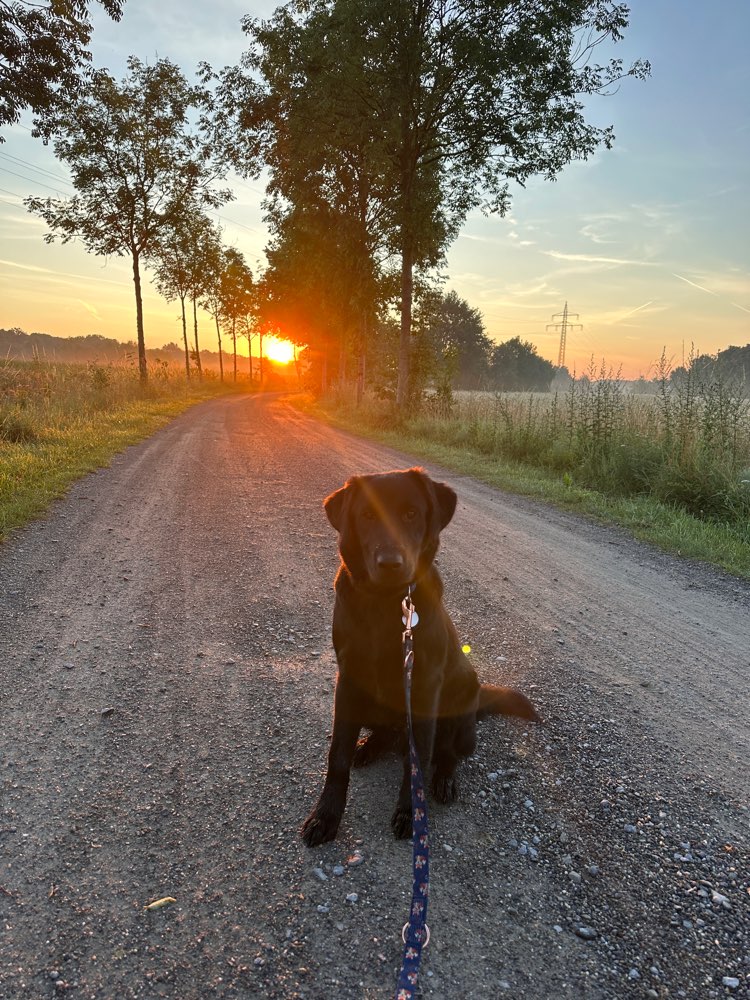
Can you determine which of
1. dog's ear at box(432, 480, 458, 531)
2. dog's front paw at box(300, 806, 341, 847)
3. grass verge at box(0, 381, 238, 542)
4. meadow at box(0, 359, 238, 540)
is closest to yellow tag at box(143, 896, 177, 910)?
dog's front paw at box(300, 806, 341, 847)

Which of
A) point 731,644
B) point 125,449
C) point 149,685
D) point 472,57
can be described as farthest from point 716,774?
point 472,57

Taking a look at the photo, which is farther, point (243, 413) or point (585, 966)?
point (243, 413)

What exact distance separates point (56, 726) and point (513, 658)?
2.74 meters

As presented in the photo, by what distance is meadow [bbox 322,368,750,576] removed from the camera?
24.6ft

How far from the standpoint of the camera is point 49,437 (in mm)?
11336

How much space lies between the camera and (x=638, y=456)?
31.3 feet

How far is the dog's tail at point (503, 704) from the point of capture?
2.94 metres

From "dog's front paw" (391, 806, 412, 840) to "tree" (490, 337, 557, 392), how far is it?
284 ft

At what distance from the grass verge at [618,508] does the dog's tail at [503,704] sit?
13.3 feet

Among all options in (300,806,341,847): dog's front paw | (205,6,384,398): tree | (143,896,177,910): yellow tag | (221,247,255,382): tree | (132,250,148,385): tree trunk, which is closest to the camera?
(143,896,177,910): yellow tag

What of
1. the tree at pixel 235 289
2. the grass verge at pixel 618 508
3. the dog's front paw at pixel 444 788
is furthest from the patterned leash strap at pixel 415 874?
the tree at pixel 235 289

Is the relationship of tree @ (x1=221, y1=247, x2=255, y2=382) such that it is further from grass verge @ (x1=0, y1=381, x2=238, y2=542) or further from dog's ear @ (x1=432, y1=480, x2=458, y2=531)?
dog's ear @ (x1=432, y1=480, x2=458, y2=531)

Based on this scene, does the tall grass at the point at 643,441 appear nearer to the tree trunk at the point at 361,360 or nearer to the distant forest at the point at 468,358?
the distant forest at the point at 468,358

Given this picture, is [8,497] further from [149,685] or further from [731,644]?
[731,644]
